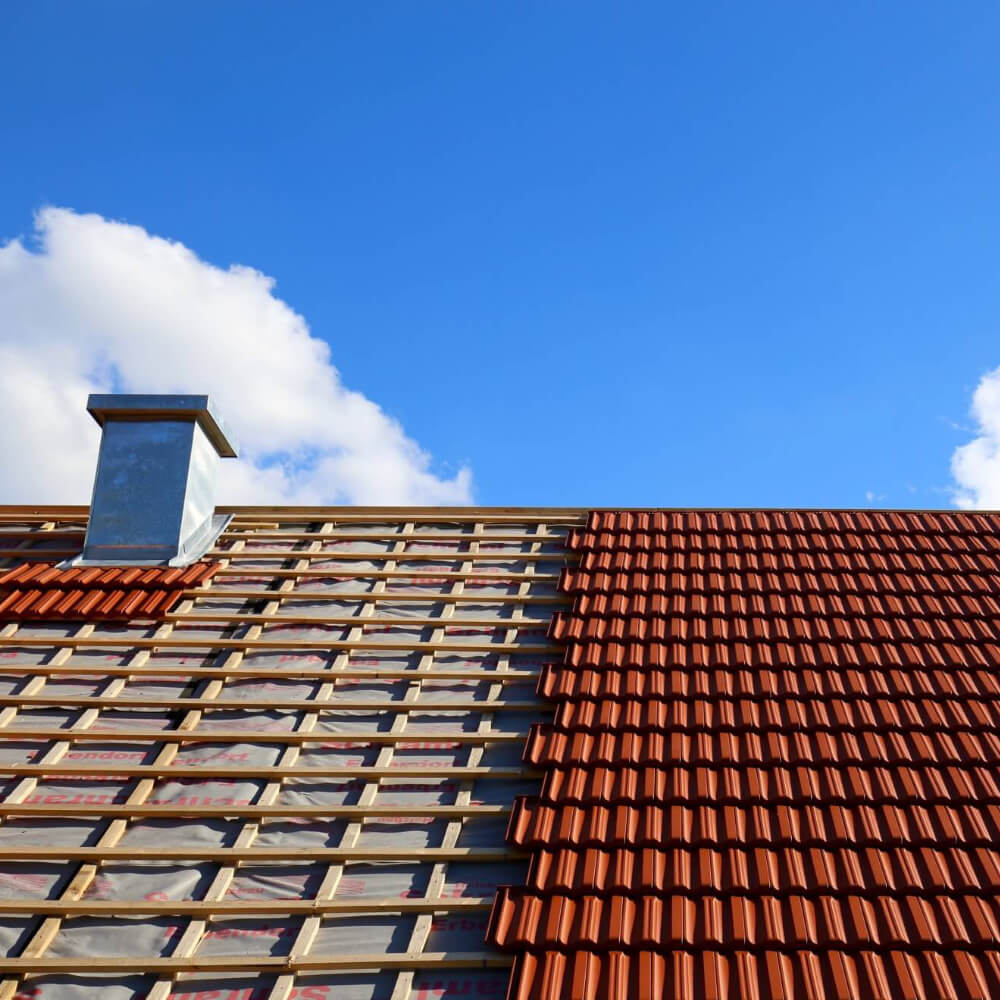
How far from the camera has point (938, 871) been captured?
4258mm

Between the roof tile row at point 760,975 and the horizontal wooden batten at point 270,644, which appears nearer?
the roof tile row at point 760,975

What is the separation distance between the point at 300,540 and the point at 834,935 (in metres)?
5.14

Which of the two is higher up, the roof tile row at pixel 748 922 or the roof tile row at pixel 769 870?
the roof tile row at pixel 769 870

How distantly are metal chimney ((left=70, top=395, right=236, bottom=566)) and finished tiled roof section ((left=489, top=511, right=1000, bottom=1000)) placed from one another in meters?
3.11

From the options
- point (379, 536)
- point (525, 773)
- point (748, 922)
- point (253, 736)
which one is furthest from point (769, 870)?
point (379, 536)

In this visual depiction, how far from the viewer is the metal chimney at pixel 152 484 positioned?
24.8 ft

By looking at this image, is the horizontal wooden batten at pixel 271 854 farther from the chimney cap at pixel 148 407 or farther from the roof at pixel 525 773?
the chimney cap at pixel 148 407

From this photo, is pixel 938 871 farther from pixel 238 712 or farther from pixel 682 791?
pixel 238 712

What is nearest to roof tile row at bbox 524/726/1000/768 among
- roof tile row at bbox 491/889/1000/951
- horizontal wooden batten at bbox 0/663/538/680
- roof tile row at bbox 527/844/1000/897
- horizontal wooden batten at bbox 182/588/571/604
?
roof tile row at bbox 527/844/1000/897

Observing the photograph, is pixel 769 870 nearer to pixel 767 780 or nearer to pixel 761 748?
pixel 767 780

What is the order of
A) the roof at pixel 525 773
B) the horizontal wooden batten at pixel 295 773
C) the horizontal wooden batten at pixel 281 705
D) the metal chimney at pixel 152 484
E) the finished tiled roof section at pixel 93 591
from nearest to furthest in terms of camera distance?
the roof at pixel 525 773, the horizontal wooden batten at pixel 295 773, the horizontal wooden batten at pixel 281 705, the finished tiled roof section at pixel 93 591, the metal chimney at pixel 152 484

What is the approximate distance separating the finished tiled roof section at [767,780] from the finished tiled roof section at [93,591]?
112 inches

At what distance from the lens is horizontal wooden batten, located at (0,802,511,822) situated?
15.9 ft

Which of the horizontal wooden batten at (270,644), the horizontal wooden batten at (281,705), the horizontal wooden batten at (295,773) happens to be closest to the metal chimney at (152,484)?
the horizontal wooden batten at (270,644)
